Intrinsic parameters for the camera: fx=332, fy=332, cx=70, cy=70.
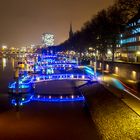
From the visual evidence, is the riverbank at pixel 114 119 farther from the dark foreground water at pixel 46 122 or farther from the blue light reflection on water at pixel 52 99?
the blue light reflection on water at pixel 52 99

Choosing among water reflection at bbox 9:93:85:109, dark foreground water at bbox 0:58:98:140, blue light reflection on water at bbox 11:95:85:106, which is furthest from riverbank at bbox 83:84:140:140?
water reflection at bbox 9:93:85:109

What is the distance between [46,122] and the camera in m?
38.3

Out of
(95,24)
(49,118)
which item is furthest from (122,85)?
(95,24)

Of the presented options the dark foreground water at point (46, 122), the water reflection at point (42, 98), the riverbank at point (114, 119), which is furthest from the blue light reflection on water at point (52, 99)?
the riverbank at point (114, 119)

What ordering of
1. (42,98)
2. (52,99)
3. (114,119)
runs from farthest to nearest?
(42,98) < (52,99) < (114,119)

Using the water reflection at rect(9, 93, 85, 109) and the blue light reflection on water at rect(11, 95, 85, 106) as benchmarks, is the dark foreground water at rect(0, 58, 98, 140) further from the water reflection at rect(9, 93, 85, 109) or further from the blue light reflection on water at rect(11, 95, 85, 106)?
the water reflection at rect(9, 93, 85, 109)

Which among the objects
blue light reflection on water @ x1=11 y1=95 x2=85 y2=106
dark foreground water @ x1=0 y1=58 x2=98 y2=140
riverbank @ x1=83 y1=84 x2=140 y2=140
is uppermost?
riverbank @ x1=83 y1=84 x2=140 y2=140

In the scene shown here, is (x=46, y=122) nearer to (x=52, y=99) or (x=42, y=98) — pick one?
(x=52, y=99)

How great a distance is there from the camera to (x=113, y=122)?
32281mm

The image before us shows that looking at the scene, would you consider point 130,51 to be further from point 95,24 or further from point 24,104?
point 24,104

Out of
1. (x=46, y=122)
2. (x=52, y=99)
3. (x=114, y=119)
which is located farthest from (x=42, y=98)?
(x=114, y=119)

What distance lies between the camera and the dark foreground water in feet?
108

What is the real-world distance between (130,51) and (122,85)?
7013 centimetres

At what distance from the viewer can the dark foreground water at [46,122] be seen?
32.9 meters
